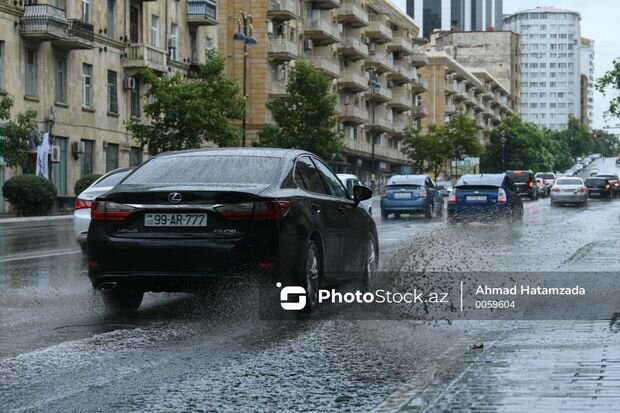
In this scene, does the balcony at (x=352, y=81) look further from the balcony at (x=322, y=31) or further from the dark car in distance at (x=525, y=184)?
the dark car in distance at (x=525, y=184)

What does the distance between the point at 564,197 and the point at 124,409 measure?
161 feet

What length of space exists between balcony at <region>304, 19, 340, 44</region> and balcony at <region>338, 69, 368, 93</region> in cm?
417

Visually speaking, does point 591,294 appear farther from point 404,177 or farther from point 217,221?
point 404,177

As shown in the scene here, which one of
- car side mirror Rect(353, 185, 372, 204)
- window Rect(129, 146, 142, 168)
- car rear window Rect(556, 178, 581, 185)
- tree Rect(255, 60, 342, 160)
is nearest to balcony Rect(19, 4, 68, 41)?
window Rect(129, 146, 142, 168)

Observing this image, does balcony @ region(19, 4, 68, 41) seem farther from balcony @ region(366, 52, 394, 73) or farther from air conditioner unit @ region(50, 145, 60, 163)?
balcony @ region(366, 52, 394, 73)

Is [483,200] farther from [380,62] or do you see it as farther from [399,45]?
[399,45]

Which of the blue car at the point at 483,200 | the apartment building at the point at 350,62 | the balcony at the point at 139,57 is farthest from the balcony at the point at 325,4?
the blue car at the point at 483,200

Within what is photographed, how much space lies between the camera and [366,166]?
94.6 meters

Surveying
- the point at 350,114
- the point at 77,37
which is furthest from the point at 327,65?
the point at 77,37

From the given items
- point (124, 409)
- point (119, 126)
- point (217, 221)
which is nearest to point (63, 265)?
point (217, 221)

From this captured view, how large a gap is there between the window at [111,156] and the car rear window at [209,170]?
4149cm

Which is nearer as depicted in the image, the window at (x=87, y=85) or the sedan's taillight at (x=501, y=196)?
the sedan's taillight at (x=501, y=196)

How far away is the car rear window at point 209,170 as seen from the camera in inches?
365

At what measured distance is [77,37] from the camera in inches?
1790
